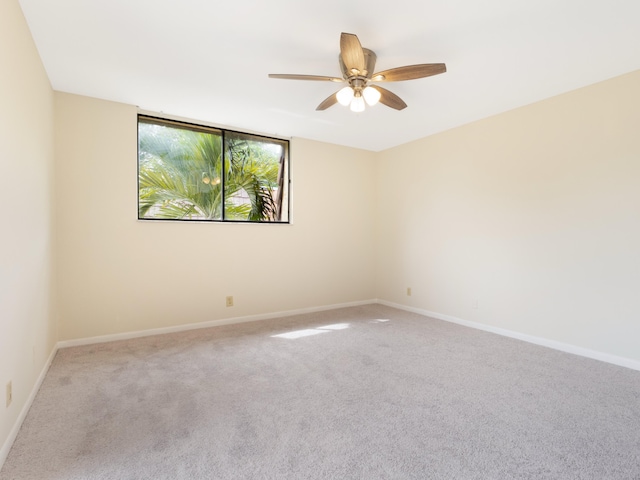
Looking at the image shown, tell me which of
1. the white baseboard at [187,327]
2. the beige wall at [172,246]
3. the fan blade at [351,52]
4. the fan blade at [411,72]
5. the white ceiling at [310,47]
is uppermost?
the white ceiling at [310,47]

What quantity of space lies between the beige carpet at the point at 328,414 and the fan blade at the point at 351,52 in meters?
2.20

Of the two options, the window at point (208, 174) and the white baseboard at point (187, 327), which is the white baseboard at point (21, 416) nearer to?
the white baseboard at point (187, 327)

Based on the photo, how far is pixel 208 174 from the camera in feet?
12.7

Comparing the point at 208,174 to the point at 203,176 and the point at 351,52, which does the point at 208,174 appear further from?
the point at 351,52

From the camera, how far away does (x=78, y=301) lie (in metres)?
3.07

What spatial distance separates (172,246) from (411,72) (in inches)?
115

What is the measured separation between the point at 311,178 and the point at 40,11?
3058 millimetres

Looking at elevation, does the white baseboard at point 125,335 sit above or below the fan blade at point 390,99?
below

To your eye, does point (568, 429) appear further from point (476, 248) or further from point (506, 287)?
point (476, 248)

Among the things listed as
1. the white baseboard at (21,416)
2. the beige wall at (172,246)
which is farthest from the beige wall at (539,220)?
the white baseboard at (21,416)

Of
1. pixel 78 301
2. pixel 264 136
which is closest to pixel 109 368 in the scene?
pixel 78 301

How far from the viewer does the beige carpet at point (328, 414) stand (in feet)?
4.84

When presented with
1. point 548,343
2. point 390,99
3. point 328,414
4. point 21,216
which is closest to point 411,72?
point 390,99

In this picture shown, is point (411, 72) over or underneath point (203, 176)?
over
